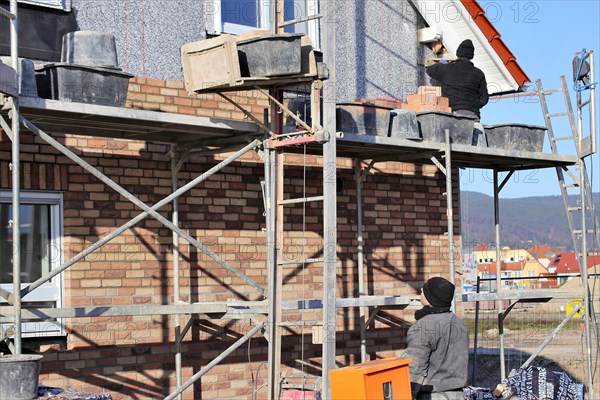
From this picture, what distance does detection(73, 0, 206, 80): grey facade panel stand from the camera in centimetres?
953

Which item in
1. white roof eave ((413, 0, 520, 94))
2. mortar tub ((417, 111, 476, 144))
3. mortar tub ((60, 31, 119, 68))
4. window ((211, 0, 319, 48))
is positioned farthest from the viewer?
white roof eave ((413, 0, 520, 94))

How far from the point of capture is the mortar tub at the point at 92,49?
8398 millimetres

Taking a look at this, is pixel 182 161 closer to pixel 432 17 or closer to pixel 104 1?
pixel 104 1

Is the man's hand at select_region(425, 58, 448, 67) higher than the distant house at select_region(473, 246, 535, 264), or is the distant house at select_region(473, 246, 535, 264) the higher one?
the man's hand at select_region(425, 58, 448, 67)

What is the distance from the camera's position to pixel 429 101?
10.9 metres

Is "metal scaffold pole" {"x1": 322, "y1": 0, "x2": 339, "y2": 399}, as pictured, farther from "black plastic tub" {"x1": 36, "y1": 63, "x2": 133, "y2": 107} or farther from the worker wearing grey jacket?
the worker wearing grey jacket

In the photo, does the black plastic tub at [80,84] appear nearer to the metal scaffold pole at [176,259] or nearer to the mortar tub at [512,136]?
the metal scaffold pole at [176,259]

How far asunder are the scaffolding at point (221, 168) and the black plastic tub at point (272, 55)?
390 millimetres

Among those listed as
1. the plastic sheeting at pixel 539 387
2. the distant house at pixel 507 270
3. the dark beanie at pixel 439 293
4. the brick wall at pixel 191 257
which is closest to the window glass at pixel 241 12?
the brick wall at pixel 191 257

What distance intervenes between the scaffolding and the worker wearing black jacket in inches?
34.4

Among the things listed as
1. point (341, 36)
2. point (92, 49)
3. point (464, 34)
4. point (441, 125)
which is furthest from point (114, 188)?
point (464, 34)

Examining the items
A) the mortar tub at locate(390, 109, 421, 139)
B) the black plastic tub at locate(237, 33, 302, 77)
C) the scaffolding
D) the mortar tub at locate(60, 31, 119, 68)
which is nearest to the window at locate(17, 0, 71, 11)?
the mortar tub at locate(60, 31, 119, 68)

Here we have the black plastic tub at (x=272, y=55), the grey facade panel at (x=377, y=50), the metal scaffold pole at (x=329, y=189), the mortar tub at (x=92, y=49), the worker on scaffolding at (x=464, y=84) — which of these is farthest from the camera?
the grey facade panel at (x=377, y=50)

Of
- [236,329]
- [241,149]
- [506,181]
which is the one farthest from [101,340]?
[506,181]
